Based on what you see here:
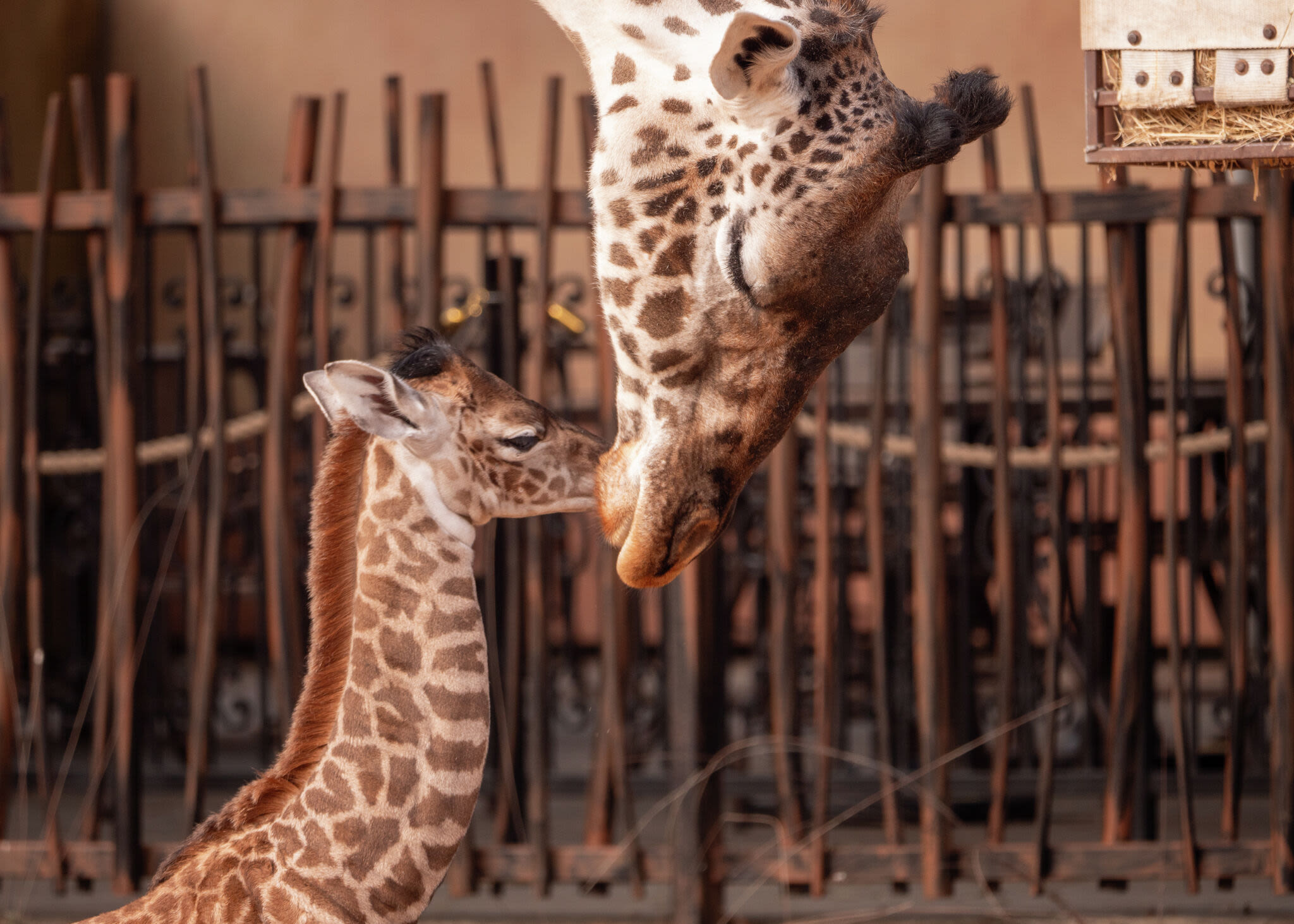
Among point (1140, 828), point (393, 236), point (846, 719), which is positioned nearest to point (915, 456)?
point (1140, 828)

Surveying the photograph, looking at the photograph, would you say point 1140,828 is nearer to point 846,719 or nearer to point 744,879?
point 744,879

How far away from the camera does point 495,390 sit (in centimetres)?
110

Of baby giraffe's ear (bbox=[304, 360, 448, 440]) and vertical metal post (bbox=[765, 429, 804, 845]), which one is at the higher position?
baby giraffe's ear (bbox=[304, 360, 448, 440])

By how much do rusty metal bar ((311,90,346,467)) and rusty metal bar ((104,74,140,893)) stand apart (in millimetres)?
332

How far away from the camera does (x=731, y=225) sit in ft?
2.24

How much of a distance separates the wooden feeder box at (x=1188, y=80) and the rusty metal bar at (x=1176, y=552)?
1.56 meters

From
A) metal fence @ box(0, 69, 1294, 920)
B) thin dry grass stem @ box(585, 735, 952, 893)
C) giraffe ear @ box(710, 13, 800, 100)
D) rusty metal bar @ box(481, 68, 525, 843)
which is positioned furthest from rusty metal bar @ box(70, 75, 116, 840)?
giraffe ear @ box(710, 13, 800, 100)

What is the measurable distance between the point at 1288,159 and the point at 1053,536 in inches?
68.6

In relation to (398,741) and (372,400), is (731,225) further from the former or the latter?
(398,741)

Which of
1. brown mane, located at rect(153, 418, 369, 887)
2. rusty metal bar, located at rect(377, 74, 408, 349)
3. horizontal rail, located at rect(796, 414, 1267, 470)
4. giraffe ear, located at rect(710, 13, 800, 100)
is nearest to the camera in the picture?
giraffe ear, located at rect(710, 13, 800, 100)

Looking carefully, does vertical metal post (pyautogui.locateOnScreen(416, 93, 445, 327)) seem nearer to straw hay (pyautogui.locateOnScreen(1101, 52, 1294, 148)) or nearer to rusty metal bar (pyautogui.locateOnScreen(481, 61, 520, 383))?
rusty metal bar (pyautogui.locateOnScreen(481, 61, 520, 383))

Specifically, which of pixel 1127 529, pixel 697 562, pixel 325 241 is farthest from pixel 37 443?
pixel 1127 529

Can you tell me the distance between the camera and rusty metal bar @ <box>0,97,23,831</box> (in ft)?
7.81

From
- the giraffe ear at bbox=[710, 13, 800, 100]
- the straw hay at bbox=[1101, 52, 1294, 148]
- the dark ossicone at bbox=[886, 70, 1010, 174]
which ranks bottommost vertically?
the dark ossicone at bbox=[886, 70, 1010, 174]
